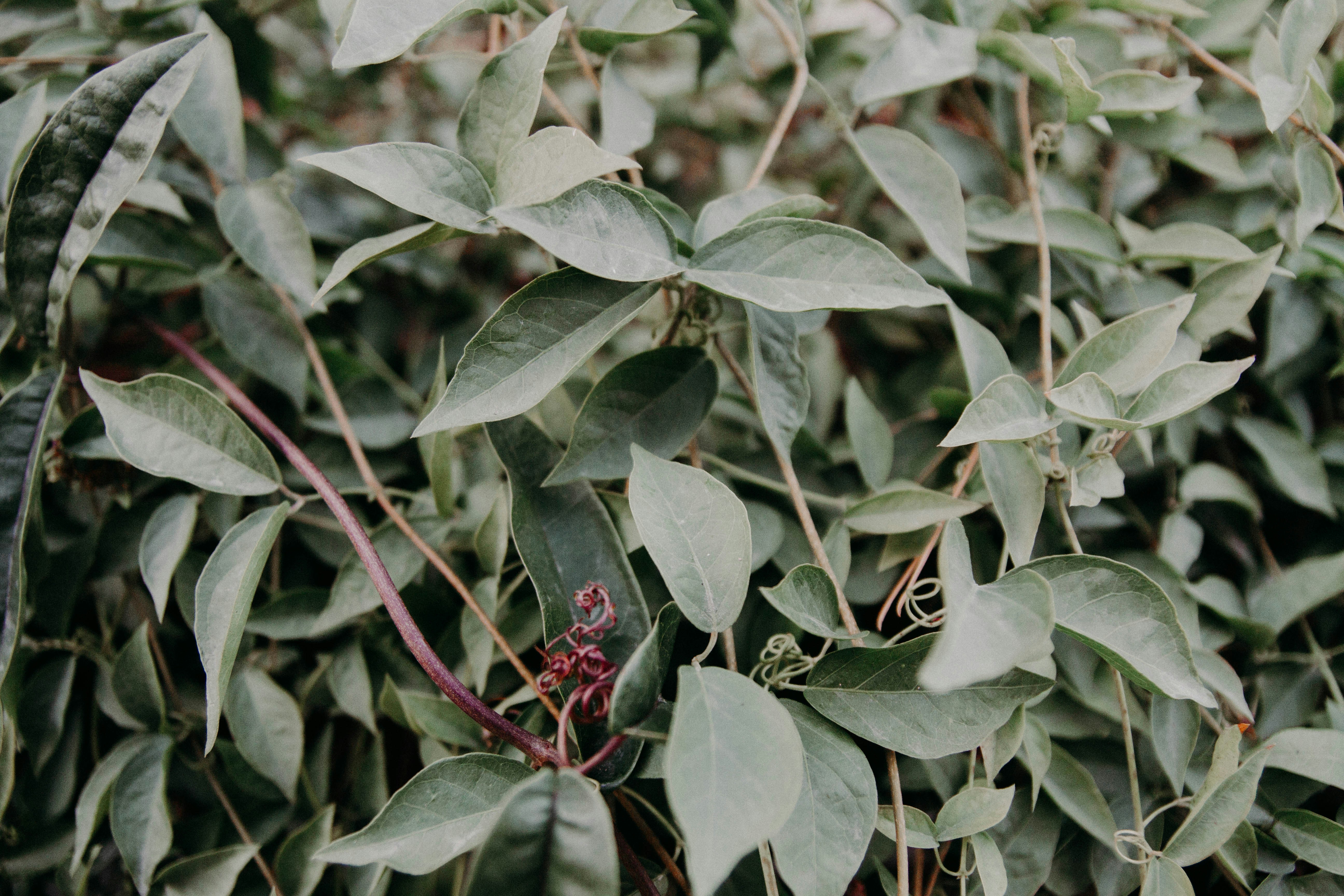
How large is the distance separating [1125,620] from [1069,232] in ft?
1.15

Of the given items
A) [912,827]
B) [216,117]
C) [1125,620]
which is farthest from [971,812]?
[216,117]

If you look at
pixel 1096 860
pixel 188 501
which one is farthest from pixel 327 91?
pixel 1096 860

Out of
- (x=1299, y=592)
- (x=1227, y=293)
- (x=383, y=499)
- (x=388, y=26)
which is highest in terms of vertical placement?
(x=388, y=26)

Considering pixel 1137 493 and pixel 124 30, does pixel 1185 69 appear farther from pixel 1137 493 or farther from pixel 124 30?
pixel 124 30

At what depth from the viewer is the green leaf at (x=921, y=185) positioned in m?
0.56

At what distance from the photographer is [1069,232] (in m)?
0.62

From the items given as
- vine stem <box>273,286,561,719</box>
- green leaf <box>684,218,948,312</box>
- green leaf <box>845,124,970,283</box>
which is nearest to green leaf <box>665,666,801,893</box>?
vine stem <box>273,286,561,719</box>

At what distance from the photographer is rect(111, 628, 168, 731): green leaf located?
57 centimetres

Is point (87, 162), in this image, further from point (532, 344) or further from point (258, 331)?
point (532, 344)

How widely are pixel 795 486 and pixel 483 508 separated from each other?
251 millimetres

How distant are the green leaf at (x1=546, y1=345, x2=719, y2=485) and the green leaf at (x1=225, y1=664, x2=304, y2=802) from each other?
0.30m

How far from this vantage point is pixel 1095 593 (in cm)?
44

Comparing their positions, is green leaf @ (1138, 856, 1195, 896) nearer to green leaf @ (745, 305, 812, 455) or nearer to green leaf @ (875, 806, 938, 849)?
green leaf @ (875, 806, 938, 849)

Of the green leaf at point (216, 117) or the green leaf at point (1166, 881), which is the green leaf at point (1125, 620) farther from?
the green leaf at point (216, 117)
